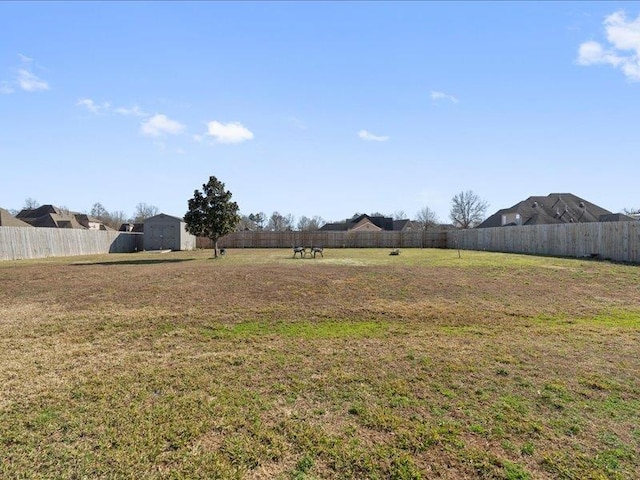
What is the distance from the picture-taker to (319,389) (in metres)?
4.20

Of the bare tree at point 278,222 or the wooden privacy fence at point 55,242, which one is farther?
the bare tree at point 278,222

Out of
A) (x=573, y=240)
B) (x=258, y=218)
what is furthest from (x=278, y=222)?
(x=573, y=240)

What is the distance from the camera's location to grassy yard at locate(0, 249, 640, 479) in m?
2.88

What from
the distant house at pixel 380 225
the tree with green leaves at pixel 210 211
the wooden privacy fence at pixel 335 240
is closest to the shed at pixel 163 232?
the wooden privacy fence at pixel 335 240

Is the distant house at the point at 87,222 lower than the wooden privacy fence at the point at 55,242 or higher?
higher

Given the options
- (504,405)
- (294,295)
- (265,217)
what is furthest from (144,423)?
(265,217)

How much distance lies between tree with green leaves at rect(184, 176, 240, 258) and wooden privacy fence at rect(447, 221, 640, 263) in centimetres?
1959

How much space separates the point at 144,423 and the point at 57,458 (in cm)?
66

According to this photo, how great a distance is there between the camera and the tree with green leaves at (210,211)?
2438 cm

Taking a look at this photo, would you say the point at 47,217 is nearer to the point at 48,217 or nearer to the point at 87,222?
the point at 48,217

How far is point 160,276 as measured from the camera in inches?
524

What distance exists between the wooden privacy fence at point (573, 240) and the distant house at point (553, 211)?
1170 cm

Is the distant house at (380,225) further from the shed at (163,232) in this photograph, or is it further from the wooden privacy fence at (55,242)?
the wooden privacy fence at (55,242)

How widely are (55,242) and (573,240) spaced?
33.1 meters
